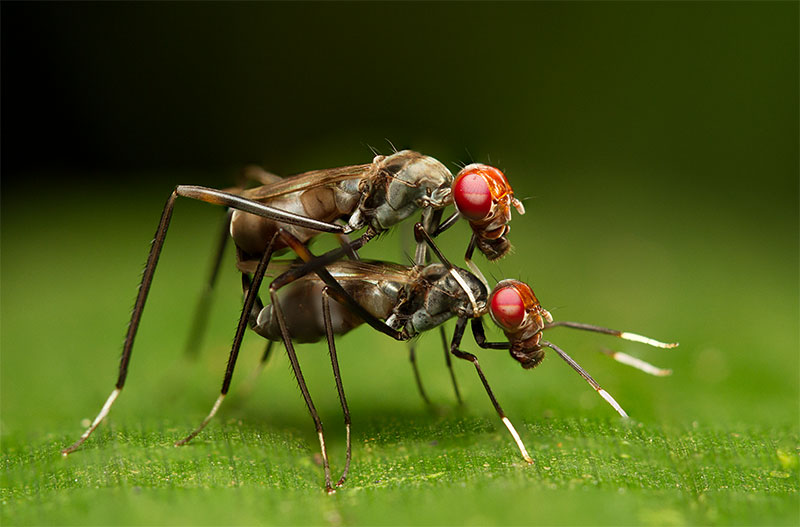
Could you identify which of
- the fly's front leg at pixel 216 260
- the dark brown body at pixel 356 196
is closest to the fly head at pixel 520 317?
the dark brown body at pixel 356 196

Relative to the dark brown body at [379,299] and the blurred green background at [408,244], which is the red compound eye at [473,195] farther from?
the blurred green background at [408,244]

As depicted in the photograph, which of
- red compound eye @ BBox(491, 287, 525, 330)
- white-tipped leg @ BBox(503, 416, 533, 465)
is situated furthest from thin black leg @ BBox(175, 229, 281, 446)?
white-tipped leg @ BBox(503, 416, 533, 465)

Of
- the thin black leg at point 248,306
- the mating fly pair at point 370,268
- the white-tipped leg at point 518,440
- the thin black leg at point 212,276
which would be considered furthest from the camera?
the thin black leg at point 212,276

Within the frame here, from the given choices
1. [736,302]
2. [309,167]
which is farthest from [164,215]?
[736,302]

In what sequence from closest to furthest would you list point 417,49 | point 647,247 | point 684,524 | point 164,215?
point 684,524 → point 164,215 → point 647,247 → point 417,49

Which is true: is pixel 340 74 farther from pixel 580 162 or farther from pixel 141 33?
pixel 580 162

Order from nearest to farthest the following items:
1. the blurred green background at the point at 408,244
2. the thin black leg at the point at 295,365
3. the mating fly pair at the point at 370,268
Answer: the blurred green background at the point at 408,244 → the thin black leg at the point at 295,365 → the mating fly pair at the point at 370,268

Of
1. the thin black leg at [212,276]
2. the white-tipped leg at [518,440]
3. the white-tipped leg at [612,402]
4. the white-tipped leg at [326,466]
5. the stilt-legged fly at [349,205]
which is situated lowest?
the white-tipped leg at [326,466]
